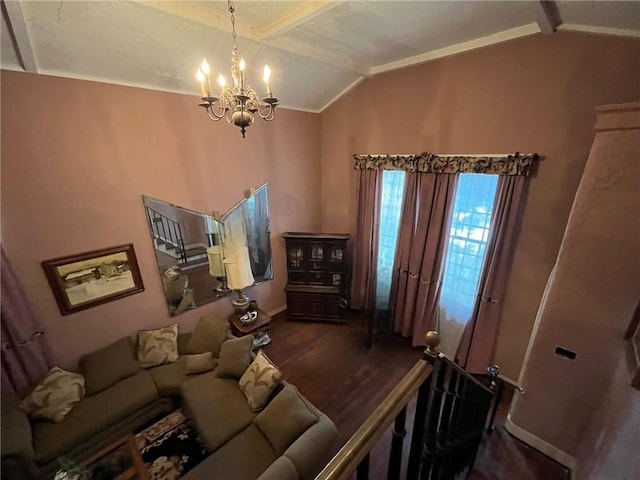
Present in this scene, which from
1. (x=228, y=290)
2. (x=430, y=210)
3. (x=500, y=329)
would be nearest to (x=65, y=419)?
(x=228, y=290)

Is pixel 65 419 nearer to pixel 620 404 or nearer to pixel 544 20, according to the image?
pixel 620 404

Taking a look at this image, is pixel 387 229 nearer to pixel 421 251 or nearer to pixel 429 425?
pixel 421 251

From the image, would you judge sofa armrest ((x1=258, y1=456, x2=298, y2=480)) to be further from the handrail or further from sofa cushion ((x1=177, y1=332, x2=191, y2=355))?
sofa cushion ((x1=177, y1=332, x2=191, y2=355))

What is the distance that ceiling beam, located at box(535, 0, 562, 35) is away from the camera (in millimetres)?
1903

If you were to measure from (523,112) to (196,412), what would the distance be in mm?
4079

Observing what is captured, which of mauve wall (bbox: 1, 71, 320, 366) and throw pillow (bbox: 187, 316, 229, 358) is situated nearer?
mauve wall (bbox: 1, 71, 320, 366)

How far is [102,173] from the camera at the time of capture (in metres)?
2.60

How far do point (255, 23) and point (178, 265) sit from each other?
8.60ft

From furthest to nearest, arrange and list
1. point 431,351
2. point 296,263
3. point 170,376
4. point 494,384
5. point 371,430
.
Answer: point 296,263
point 170,376
point 494,384
point 431,351
point 371,430

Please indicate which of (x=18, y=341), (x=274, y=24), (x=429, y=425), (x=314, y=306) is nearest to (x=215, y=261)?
(x=314, y=306)

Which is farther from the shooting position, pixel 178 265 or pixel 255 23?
pixel 178 265

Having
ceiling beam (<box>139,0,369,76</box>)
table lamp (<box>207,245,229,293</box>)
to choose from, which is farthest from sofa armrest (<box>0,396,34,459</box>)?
ceiling beam (<box>139,0,369,76</box>)

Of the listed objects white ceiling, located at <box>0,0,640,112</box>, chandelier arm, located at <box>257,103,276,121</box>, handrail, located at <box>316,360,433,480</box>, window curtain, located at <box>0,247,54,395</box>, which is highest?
white ceiling, located at <box>0,0,640,112</box>

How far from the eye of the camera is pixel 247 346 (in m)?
2.84
